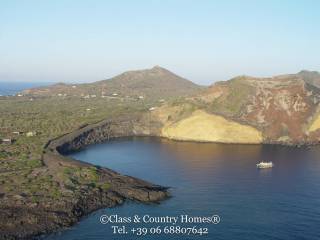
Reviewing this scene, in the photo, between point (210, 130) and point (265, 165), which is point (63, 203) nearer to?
point (265, 165)

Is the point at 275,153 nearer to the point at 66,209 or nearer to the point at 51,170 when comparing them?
the point at 51,170

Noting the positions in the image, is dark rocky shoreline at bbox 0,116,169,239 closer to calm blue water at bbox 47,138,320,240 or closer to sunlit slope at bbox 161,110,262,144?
calm blue water at bbox 47,138,320,240

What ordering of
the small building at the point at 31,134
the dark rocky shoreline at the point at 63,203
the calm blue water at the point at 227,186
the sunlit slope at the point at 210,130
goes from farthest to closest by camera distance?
the sunlit slope at the point at 210,130 → the small building at the point at 31,134 → the calm blue water at the point at 227,186 → the dark rocky shoreline at the point at 63,203

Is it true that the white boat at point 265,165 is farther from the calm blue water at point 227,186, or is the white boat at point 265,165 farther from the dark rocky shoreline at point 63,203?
the dark rocky shoreline at point 63,203

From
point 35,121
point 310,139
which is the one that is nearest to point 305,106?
point 310,139

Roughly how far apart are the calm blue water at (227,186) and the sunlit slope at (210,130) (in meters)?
8.61

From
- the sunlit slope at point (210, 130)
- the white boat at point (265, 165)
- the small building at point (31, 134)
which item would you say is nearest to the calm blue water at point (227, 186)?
the white boat at point (265, 165)

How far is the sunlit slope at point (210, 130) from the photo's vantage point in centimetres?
17225

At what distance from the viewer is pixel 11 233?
238ft

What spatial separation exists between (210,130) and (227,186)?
2968 inches

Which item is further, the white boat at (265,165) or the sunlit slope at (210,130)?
the sunlit slope at (210,130)

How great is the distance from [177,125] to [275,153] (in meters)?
48.7

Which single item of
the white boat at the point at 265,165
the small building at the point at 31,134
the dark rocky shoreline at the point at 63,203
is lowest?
the dark rocky shoreline at the point at 63,203

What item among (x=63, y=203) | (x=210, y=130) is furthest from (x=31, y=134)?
(x=63, y=203)
